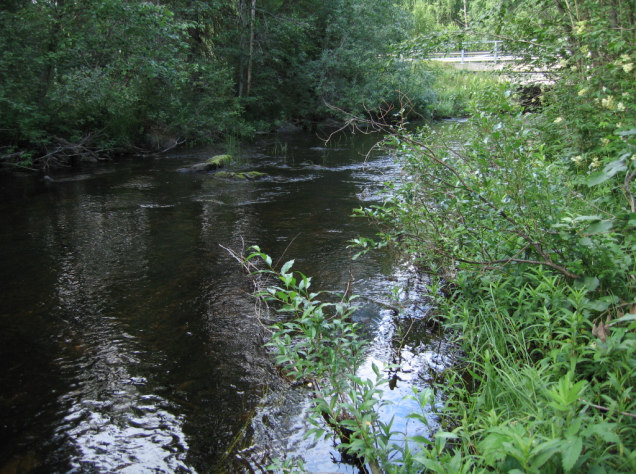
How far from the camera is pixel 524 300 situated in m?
3.69

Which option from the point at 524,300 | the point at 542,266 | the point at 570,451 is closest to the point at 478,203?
the point at 542,266

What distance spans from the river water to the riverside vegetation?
0.46 meters

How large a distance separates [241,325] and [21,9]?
12.2 metres

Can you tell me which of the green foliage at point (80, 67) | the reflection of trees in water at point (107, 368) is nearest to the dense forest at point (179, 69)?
the green foliage at point (80, 67)

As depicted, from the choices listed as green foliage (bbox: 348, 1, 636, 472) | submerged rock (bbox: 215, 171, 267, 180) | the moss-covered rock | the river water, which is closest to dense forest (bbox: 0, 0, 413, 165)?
the moss-covered rock

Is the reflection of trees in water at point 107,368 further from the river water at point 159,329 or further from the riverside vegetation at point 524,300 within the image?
the riverside vegetation at point 524,300

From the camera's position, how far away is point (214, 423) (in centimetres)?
382

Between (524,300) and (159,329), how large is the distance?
371 centimetres

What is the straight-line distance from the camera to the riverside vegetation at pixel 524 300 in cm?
223

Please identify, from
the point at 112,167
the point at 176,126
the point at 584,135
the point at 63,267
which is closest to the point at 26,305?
the point at 63,267

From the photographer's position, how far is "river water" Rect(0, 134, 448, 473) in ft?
11.9

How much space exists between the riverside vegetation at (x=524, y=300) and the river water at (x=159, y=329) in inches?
18.2

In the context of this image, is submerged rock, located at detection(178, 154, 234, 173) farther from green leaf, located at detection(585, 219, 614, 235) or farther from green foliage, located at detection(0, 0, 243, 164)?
green leaf, located at detection(585, 219, 614, 235)

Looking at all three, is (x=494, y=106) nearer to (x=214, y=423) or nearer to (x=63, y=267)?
(x=214, y=423)
